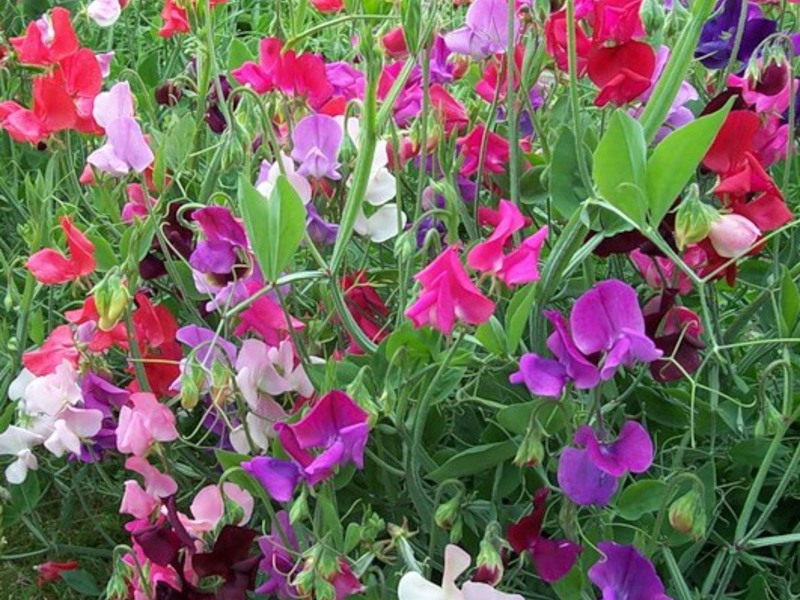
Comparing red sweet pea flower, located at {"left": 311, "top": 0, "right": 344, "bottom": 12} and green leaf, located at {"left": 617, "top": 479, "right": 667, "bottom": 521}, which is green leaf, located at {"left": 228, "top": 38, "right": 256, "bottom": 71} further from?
green leaf, located at {"left": 617, "top": 479, "right": 667, "bottom": 521}

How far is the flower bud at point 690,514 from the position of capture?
1.05 metres

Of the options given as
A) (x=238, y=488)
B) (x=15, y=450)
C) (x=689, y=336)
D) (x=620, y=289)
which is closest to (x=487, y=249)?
(x=620, y=289)

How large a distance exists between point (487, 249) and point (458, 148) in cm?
41

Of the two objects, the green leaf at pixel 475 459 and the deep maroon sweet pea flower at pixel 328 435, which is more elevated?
the deep maroon sweet pea flower at pixel 328 435

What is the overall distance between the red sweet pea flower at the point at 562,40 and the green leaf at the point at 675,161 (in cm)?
23

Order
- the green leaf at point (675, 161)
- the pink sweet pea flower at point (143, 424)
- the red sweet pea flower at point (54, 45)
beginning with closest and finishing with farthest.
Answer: the green leaf at point (675, 161) < the pink sweet pea flower at point (143, 424) < the red sweet pea flower at point (54, 45)

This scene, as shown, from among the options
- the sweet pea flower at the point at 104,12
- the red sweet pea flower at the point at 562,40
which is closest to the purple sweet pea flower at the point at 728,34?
the red sweet pea flower at the point at 562,40

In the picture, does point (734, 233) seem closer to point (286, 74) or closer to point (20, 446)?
point (286, 74)

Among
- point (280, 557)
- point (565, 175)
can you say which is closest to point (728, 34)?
point (565, 175)

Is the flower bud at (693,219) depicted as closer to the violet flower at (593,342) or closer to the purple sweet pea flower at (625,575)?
the violet flower at (593,342)

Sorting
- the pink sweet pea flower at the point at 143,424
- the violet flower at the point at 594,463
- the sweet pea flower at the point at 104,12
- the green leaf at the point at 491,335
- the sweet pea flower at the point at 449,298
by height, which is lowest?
the pink sweet pea flower at the point at 143,424

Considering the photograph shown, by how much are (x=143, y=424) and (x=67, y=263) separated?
179 millimetres

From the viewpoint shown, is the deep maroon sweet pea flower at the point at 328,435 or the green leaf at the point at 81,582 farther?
the green leaf at the point at 81,582

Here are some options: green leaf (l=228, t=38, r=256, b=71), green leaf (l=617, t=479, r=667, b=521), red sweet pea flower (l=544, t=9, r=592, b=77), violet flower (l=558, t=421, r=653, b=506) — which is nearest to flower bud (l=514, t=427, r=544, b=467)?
violet flower (l=558, t=421, r=653, b=506)
